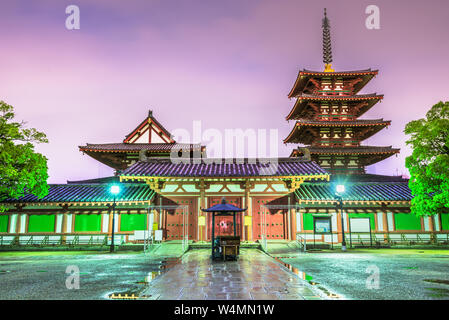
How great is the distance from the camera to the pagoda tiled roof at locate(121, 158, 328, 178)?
65.0 ft

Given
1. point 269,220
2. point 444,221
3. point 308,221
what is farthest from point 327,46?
point 269,220

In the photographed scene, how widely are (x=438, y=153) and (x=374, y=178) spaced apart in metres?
8.32

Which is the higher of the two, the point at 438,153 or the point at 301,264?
the point at 438,153

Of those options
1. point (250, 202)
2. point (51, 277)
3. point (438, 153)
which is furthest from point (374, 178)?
point (51, 277)

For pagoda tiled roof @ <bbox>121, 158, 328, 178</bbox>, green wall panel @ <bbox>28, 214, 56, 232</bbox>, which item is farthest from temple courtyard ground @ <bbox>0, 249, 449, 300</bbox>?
green wall panel @ <bbox>28, 214, 56, 232</bbox>

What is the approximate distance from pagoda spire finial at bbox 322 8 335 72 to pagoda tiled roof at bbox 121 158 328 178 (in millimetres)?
13504

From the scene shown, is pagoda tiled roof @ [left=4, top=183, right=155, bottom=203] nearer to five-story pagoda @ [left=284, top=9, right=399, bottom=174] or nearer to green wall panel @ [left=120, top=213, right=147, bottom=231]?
green wall panel @ [left=120, top=213, right=147, bottom=231]

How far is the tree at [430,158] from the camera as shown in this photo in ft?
52.7

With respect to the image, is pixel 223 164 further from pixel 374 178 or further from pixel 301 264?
pixel 374 178

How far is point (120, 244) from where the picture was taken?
19516 mm

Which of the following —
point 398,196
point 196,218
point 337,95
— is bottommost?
point 196,218

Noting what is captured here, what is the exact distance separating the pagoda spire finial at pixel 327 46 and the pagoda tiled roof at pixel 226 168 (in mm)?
13504

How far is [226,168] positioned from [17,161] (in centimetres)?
1330

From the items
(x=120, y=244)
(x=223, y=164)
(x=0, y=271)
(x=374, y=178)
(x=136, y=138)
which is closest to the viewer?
(x=0, y=271)
